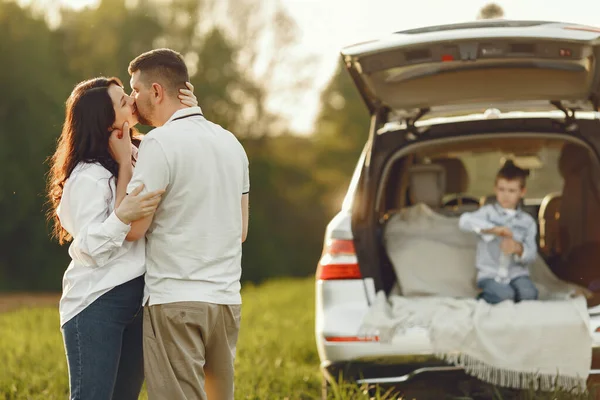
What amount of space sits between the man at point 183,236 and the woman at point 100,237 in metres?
0.09

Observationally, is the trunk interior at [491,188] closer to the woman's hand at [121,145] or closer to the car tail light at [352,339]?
the car tail light at [352,339]

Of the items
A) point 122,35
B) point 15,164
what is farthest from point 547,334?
point 122,35

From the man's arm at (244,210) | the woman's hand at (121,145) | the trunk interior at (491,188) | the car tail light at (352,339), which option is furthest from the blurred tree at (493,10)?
the woman's hand at (121,145)

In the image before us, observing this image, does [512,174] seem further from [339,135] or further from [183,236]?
[339,135]

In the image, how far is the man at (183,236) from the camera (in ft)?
11.5

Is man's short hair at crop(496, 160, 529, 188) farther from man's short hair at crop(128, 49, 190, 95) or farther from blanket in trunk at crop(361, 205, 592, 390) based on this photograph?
man's short hair at crop(128, 49, 190, 95)

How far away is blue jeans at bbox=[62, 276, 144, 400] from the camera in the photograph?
3.54 meters

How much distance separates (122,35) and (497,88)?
94.8 ft

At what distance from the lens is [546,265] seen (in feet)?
19.7

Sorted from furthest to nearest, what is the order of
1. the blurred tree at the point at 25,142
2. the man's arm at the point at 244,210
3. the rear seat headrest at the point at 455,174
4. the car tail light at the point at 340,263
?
1. the blurred tree at the point at 25,142
2. the rear seat headrest at the point at 455,174
3. the car tail light at the point at 340,263
4. the man's arm at the point at 244,210

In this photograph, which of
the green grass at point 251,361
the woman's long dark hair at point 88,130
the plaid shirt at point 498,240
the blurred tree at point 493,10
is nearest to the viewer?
the woman's long dark hair at point 88,130

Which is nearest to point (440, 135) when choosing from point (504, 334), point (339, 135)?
point (504, 334)

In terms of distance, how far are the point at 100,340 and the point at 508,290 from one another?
2681mm

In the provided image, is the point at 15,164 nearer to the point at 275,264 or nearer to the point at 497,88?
the point at 275,264
